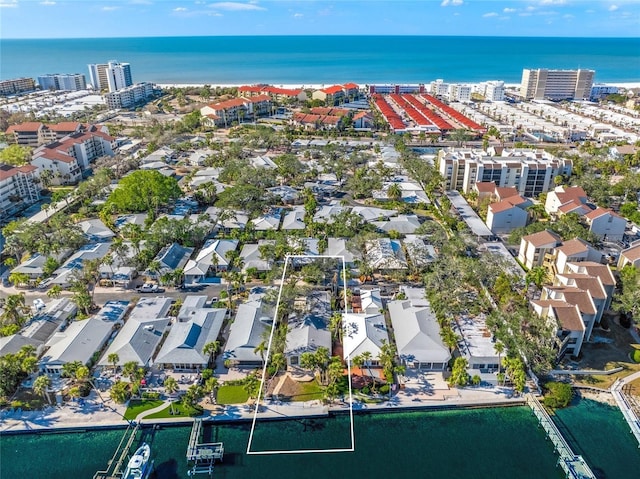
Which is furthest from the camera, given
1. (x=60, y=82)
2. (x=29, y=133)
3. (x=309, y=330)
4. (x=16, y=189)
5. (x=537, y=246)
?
(x=60, y=82)

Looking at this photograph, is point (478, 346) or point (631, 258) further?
point (631, 258)

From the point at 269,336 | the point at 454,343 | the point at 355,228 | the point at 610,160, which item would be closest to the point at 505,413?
the point at 454,343

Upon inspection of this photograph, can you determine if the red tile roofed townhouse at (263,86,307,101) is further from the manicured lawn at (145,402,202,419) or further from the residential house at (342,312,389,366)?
the manicured lawn at (145,402,202,419)

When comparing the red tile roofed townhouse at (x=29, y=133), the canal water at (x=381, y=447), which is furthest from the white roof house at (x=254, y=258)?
the red tile roofed townhouse at (x=29, y=133)

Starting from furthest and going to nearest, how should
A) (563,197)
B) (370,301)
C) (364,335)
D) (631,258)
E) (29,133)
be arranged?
1. (29,133)
2. (563,197)
3. (631,258)
4. (370,301)
5. (364,335)

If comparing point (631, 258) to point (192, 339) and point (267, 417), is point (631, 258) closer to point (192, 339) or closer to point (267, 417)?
point (267, 417)

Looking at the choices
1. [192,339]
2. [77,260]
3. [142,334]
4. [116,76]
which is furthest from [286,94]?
[192,339]

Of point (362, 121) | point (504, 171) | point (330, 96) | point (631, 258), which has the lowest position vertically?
point (631, 258)

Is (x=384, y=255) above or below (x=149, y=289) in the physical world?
above

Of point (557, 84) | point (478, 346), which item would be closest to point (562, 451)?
point (478, 346)
